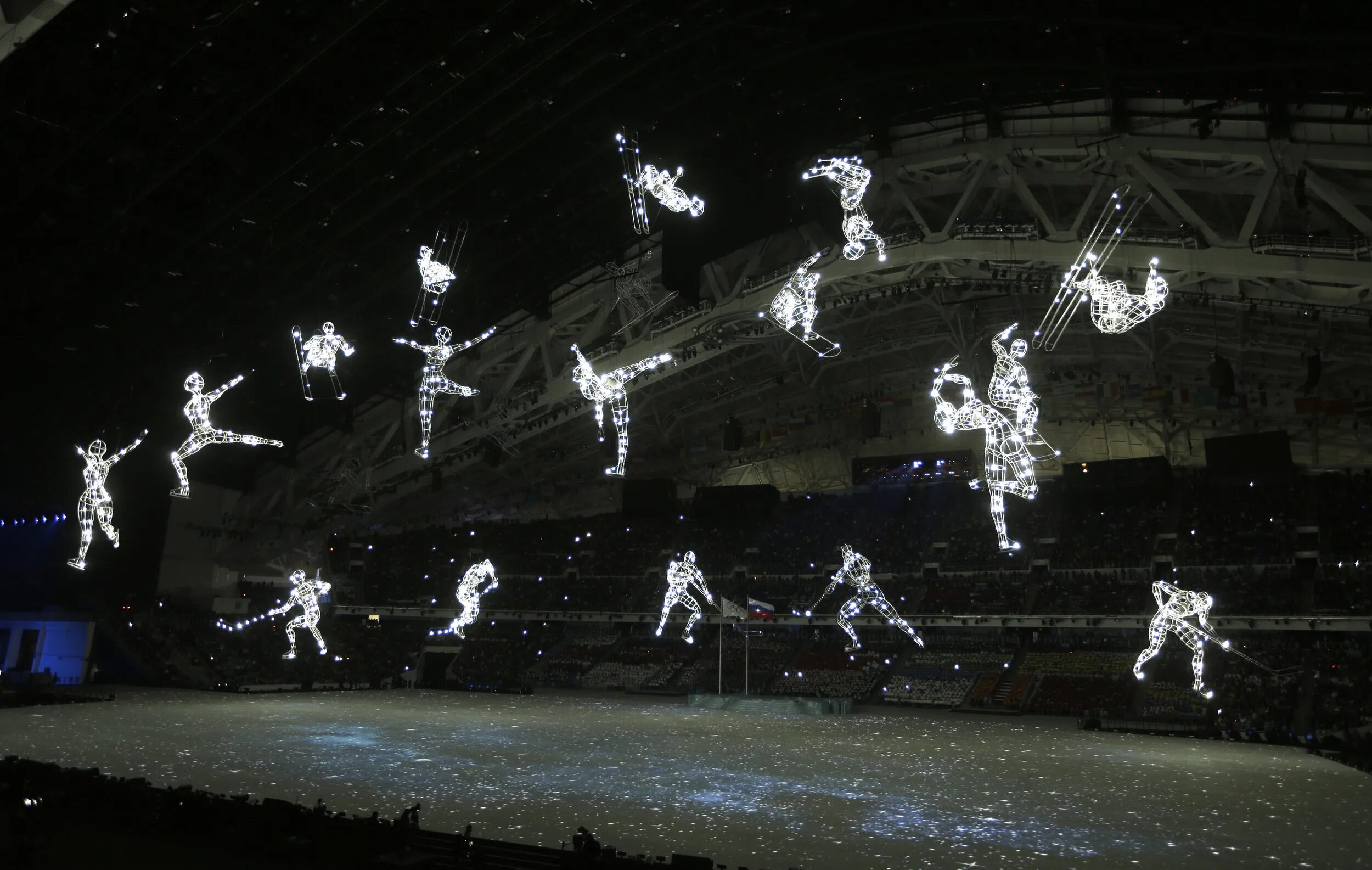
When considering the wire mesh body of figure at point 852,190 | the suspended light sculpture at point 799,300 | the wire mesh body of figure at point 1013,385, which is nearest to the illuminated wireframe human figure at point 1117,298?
the wire mesh body of figure at point 1013,385

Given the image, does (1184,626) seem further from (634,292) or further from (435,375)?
(435,375)

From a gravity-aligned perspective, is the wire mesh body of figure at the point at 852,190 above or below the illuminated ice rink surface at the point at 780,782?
above

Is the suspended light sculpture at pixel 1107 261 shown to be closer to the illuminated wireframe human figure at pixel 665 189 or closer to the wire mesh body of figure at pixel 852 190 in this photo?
the wire mesh body of figure at pixel 852 190

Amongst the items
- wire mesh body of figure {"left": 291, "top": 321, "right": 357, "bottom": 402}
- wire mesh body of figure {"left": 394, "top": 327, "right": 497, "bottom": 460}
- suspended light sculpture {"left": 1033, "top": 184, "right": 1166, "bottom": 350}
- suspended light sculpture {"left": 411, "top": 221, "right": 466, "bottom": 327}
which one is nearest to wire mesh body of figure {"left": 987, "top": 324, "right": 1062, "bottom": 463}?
suspended light sculpture {"left": 1033, "top": 184, "right": 1166, "bottom": 350}

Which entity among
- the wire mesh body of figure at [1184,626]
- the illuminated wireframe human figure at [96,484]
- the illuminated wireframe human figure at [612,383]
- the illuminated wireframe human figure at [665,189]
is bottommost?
the wire mesh body of figure at [1184,626]

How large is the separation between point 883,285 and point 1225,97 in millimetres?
11196

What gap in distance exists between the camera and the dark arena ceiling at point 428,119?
1605cm

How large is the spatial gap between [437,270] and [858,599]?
75.6 ft

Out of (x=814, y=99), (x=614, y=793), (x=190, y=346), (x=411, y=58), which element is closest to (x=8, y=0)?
(x=411, y=58)

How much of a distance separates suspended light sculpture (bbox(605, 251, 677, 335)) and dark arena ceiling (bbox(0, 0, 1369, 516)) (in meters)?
1.08

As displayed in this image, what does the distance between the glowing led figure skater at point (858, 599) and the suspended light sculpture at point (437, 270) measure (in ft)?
51.0

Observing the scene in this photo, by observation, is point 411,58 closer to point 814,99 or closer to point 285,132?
point 285,132

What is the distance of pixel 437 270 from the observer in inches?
794

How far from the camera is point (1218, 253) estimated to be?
70.3ft
